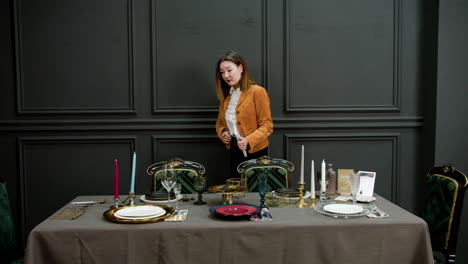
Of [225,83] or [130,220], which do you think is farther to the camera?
[225,83]

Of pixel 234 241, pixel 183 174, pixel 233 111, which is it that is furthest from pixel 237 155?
pixel 234 241

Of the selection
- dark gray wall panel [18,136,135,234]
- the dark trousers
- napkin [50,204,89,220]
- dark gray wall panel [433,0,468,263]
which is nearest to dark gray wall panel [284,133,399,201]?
dark gray wall panel [433,0,468,263]

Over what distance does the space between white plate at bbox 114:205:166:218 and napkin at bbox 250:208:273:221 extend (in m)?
0.42

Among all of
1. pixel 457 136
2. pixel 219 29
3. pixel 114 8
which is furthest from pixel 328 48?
pixel 114 8

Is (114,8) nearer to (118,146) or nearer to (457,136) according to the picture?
(118,146)

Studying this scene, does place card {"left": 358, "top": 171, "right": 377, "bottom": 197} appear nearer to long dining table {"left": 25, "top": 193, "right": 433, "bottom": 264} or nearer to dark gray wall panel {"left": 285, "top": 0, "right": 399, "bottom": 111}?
long dining table {"left": 25, "top": 193, "right": 433, "bottom": 264}

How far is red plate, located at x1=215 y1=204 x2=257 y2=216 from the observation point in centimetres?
169

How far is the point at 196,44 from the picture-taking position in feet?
10.8

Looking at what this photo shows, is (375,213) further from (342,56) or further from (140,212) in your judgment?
(342,56)

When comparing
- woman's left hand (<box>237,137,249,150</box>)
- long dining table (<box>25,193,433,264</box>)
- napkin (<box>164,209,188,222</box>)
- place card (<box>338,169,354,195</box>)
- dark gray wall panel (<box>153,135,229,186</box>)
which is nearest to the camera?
long dining table (<box>25,193,433,264</box>)

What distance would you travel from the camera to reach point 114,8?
3238 millimetres

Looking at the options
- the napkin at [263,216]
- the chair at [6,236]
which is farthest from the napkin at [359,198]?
the chair at [6,236]

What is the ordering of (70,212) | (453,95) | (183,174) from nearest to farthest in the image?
1. (70,212)
2. (183,174)
3. (453,95)

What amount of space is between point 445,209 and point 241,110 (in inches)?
57.4
